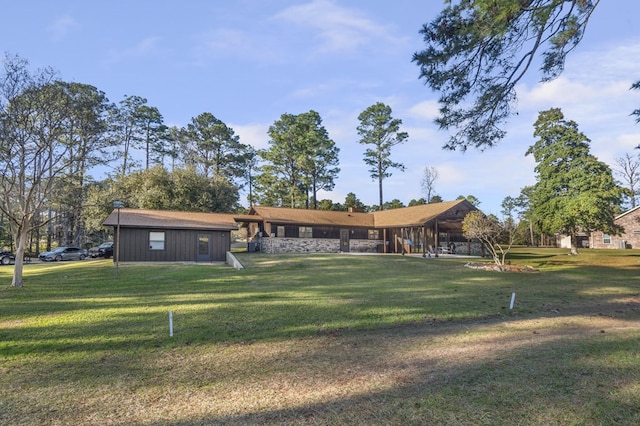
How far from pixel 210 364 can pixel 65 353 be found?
2554mm

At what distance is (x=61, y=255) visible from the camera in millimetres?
29266

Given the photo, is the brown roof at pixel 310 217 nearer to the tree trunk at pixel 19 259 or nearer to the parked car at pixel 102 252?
the parked car at pixel 102 252

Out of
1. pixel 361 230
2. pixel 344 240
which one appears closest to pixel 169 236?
pixel 344 240

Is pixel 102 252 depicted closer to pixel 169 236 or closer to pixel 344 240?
pixel 169 236

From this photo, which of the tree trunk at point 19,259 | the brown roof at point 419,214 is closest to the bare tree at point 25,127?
the tree trunk at point 19,259

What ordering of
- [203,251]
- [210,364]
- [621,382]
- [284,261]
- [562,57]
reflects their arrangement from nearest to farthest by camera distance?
[621,382], [210,364], [562,57], [284,261], [203,251]

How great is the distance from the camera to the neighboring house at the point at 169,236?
22.0 meters

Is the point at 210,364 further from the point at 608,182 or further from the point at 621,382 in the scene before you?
the point at 608,182

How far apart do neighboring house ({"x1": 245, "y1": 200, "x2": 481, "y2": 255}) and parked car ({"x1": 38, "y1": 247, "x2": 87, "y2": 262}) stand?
1423cm

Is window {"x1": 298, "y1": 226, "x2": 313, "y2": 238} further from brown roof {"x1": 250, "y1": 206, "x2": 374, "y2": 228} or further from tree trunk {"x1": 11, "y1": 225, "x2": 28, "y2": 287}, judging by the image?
tree trunk {"x1": 11, "y1": 225, "x2": 28, "y2": 287}

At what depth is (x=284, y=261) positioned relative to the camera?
20859mm

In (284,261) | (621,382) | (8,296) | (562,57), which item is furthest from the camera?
(284,261)

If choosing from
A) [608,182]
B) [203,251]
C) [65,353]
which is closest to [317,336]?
[65,353]

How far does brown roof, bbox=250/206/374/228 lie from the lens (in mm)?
30219
